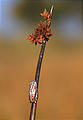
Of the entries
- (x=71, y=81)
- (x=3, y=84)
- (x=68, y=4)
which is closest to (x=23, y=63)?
(x=3, y=84)

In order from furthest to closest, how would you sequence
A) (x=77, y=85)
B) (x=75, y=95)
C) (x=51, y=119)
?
(x=77, y=85)
(x=75, y=95)
(x=51, y=119)

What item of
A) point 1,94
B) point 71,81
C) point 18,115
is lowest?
point 18,115

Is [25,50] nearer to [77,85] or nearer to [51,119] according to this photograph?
[77,85]

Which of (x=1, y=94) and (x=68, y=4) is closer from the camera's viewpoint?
(x=1, y=94)

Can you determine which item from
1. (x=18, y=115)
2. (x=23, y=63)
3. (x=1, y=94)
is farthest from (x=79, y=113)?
(x=23, y=63)

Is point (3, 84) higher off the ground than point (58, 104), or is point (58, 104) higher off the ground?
point (3, 84)

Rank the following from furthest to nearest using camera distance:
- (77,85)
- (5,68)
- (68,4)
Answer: (68,4) < (5,68) < (77,85)

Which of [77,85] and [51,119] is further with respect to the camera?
[77,85]

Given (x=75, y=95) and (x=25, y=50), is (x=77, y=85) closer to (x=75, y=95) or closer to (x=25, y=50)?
(x=75, y=95)

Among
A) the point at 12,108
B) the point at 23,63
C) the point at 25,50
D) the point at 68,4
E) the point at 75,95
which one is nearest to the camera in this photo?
the point at 12,108
